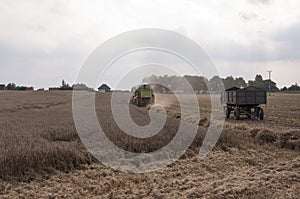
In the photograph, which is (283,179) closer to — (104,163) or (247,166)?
(247,166)

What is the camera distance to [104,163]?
897 centimetres

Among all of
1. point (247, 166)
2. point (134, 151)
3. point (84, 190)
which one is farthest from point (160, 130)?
point (84, 190)

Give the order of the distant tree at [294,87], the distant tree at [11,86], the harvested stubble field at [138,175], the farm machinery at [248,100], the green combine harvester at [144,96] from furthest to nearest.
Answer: the distant tree at [294,87] < the distant tree at [11,86] < the green combine harvester at [144,96] < the farm machinery at [248,100] < the harvested stubble field at [138,175]

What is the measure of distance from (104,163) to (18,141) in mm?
2980

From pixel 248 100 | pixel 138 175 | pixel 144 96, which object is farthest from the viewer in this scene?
pixel 144 96

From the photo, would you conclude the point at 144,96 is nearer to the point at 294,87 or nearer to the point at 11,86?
the point at 11,86

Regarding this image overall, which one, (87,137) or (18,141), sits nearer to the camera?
(18,141)

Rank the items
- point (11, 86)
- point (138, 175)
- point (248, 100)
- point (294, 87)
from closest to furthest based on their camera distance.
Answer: point (138, 175)
point (248, 100)
point (11, 86)
point (294, 87)

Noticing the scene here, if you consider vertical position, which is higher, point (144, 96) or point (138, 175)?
point (144, 96)

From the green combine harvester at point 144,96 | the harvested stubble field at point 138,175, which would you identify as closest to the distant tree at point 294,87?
the green combine harvester at point 144,96

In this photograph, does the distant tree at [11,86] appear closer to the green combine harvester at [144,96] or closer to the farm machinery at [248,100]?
the green combine harvester at [144,96]

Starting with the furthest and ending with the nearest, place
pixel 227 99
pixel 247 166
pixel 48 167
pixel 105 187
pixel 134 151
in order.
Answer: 1. pixel 227 99
2. pixel 134 151
3. pixel 247 166
4. pixel 48 167
5. pixel 105 187

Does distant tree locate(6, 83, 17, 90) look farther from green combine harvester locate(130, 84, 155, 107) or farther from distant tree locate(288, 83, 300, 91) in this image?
distant tree locate(288, 83, 300, 91)

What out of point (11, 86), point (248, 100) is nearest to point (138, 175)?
point (248, 100)
